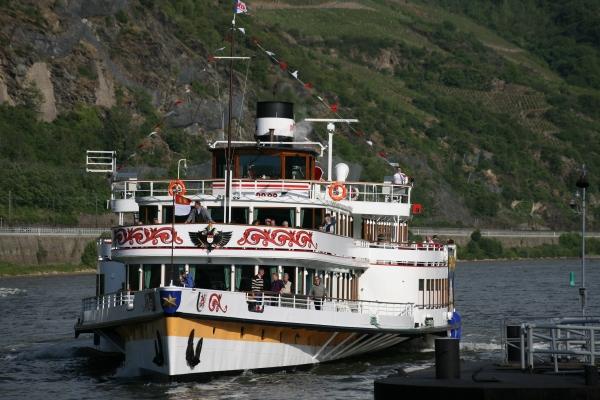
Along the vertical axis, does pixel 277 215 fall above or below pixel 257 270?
above

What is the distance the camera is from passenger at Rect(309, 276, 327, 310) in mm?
44375

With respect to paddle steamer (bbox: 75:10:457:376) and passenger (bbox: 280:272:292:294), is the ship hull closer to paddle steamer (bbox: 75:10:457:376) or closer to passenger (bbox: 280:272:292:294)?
paddle steamer (bbox: 75:10:457:376)

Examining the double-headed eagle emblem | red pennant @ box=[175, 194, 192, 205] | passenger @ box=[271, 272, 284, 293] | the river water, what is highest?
red pennant @ box=[175, 194, 192, 205]

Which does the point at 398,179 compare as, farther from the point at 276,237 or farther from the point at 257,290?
the point at 257,290

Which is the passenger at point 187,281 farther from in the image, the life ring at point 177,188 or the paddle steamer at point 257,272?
the life ring at point 177,188

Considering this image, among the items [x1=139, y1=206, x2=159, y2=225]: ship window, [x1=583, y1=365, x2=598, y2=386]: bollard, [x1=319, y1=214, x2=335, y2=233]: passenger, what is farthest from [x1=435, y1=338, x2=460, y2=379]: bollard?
[x1=139, y1=206, x2=159, y2=225]: ship window

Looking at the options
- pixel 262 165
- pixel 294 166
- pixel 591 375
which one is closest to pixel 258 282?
pixel 262 165

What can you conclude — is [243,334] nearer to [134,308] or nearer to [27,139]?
[134,308]

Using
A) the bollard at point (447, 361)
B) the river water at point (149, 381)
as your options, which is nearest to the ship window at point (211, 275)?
the river water at point (149, 381)

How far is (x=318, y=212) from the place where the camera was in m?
46.3

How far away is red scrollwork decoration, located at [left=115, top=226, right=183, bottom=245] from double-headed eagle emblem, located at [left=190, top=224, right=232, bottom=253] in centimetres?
49

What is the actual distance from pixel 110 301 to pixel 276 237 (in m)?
5.38

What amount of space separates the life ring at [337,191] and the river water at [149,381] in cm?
505

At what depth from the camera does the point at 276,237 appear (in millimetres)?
43406
